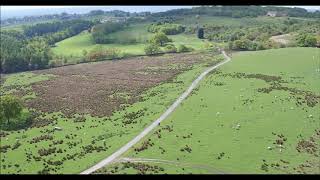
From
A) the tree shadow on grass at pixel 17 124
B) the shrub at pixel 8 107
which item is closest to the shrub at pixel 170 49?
the tree shadow on grass at pixel 17 124

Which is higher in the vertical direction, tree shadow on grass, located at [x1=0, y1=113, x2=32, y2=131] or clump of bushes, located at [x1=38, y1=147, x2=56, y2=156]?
clump of bushes, located at [x1=38, y1=147, x2=56, y2=156]

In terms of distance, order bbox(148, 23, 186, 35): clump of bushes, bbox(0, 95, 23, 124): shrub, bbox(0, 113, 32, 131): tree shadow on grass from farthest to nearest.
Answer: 1. bbox(148, 23, 186, 35): clump of bushes
2. bbox(0, 95, 23, 124): shrub
3. bbox(0, 113, 32, 131): tree shadow on grass

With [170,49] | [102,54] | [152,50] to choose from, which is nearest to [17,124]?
[102,54]

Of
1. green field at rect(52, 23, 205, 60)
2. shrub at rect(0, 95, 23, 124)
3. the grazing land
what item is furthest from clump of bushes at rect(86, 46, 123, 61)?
shrub at rect(0, 95, 23, 124)

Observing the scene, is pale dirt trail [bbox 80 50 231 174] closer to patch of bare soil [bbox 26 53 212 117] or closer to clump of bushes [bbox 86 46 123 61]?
patch of bare soil [bbox 26 53 212 117]

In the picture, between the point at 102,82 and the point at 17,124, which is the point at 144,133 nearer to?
the point at 17,124

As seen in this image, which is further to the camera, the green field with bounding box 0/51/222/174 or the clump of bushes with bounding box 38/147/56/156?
the clump of bushes with bounding box 38/147/56/156
